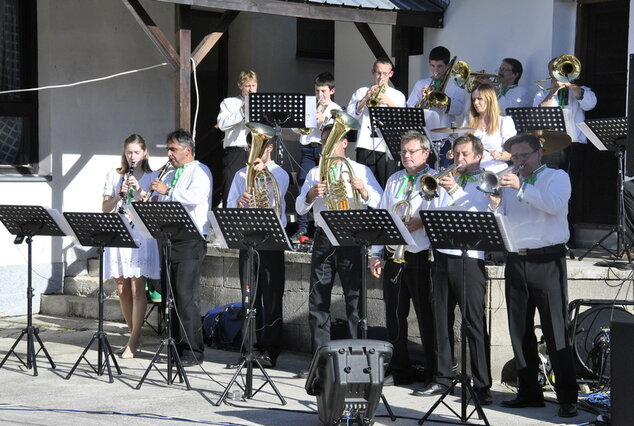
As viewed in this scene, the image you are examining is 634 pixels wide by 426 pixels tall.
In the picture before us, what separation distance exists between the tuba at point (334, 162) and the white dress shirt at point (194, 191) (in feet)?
3.95

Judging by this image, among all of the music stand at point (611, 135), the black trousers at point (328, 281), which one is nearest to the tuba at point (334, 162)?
the black trousers at point (328, 281)

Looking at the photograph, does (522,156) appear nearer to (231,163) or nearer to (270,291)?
(270,291)

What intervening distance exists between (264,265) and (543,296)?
2.96 metres

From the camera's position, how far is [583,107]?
11438 mm

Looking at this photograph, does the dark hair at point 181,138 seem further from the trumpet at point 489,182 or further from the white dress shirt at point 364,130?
the trumpet at point 489,182

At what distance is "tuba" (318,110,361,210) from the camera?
31.1 feet

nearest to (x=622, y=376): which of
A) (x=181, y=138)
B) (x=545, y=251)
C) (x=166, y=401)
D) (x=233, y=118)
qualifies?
(x=545, y=251)

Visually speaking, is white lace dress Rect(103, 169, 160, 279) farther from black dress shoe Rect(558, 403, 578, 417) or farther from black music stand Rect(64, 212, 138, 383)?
black dress shoe Rect(558, 403, 578, 417)

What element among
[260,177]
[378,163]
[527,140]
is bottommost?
[260,177]

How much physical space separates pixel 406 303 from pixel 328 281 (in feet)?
2.37

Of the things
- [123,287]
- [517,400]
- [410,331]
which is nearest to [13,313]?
[123,287]

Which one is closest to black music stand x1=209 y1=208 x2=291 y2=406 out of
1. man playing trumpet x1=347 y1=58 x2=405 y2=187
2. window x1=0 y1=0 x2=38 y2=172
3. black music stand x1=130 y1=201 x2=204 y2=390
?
black music stand x1=130 y1=201 x2=204 y2=390

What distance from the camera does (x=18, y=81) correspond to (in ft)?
44.6

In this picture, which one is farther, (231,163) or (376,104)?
(231,163)
